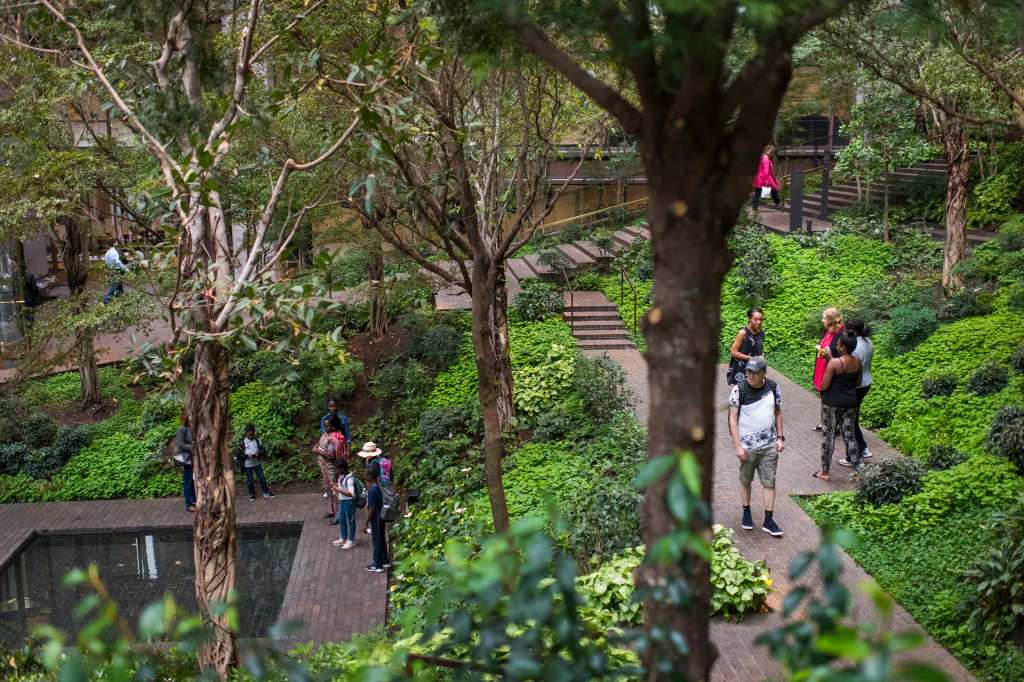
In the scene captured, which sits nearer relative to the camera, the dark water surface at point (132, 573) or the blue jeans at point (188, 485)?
the dark water surface at point (132, 573)

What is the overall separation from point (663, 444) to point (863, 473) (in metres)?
7.09

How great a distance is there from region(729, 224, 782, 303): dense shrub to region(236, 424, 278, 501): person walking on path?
894 centimetres

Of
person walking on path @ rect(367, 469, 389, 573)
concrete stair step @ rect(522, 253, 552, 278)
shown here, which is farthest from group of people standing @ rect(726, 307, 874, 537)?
concrete stair step @ rect(522, 253, 552, 278)

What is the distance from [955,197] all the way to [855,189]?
6892 mm

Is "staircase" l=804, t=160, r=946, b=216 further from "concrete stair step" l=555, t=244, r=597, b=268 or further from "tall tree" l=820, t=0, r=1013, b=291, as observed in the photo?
"concrete stair step" l=555, t=244, r=597, b=268

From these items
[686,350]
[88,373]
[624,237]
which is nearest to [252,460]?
[88,373]

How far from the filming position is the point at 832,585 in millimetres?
2658

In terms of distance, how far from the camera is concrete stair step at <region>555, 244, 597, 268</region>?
21484 millimetres

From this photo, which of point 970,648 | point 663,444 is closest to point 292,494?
point 970,648

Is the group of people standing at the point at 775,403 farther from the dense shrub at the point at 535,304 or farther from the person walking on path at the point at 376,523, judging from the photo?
the dense shrub at the point at 535,304

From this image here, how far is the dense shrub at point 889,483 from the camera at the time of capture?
31.8 feet

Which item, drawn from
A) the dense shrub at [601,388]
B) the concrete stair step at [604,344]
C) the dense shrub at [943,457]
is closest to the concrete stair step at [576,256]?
the concrete stair step at [604,344]

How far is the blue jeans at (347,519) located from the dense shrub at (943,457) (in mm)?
6854

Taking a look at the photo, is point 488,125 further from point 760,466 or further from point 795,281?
point 795,281
